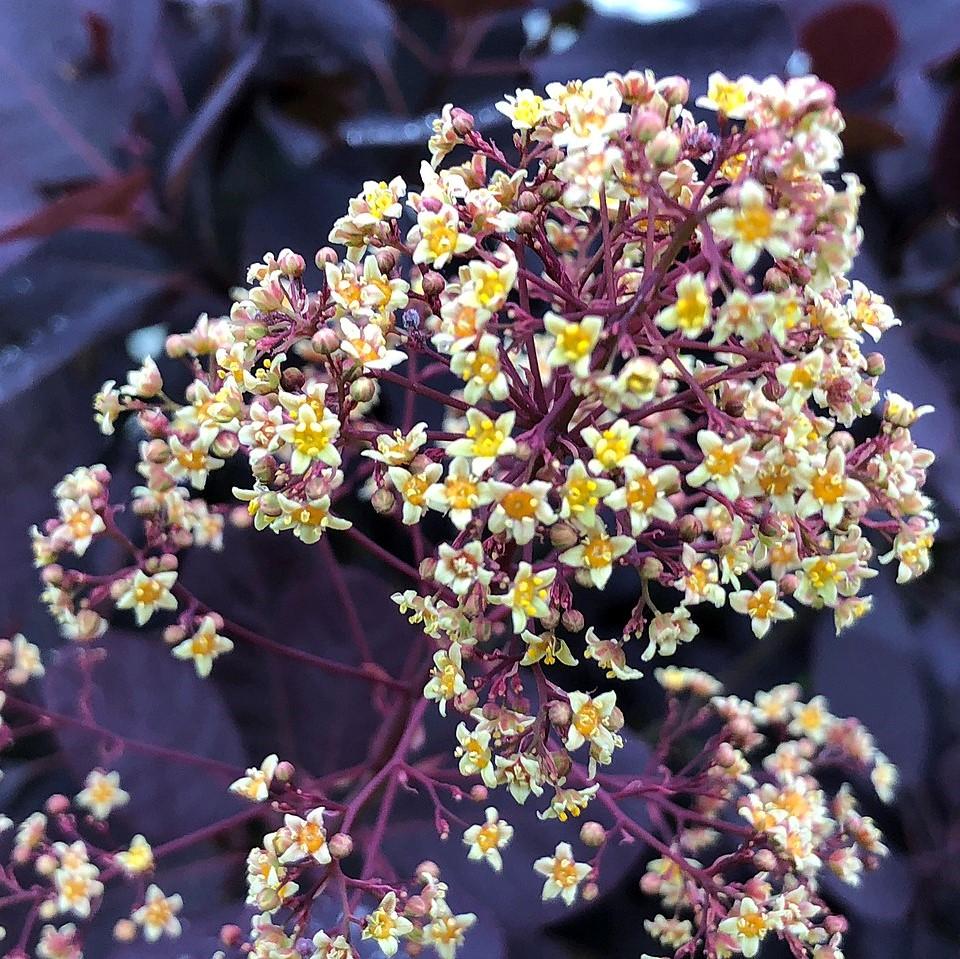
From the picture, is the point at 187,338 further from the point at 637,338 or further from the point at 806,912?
the point at 806,912

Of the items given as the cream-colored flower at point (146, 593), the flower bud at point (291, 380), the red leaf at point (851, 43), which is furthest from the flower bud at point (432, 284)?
the red leaf at point (851, 43)

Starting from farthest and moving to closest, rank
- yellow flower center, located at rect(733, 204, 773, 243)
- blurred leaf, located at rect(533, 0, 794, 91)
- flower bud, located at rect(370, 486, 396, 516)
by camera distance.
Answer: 1. blurred leaf, located at rect(533, 0, 794, 91)
2. flower bud, located at rect(370, 486, 396, 516)
3. yellow flower center, located at rect(733, 204, 773, 243)

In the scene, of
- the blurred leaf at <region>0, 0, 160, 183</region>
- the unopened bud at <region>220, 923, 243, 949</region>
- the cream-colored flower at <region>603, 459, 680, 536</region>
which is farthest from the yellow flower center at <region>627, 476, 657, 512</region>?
the blurred leaf at <region>0, 0, 160, 183</region>

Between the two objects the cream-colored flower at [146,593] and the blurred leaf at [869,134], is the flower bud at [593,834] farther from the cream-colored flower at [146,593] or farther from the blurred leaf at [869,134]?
the blurred leaf at [869,134]

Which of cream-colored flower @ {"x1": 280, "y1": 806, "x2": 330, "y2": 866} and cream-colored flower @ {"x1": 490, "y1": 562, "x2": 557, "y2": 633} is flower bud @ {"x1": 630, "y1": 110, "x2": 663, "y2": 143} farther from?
cream-colored flower @ {"x1": 280, "y1": 806, "x2": 330, "y2": 866}

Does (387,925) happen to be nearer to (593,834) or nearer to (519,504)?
(593,834)

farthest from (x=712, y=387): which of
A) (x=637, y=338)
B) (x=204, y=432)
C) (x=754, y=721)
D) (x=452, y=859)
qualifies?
(x=452, y=859)
